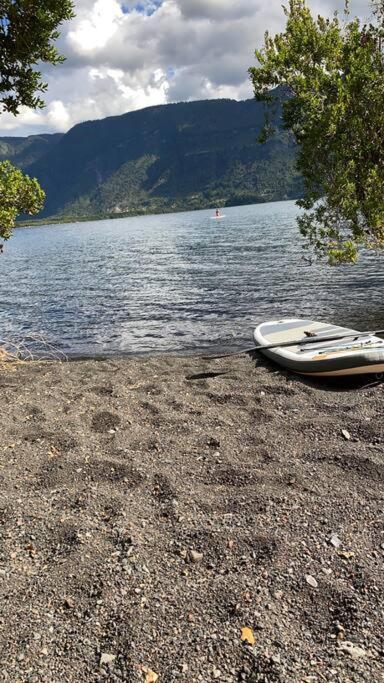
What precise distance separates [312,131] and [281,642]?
44.5 ft

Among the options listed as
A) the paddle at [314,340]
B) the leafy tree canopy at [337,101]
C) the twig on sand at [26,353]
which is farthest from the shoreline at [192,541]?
the leafy tree canopy at [337,101]

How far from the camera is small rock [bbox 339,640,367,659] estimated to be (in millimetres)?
4086

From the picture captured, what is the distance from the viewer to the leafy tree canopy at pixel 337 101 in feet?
44.1

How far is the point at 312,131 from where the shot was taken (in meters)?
13.9

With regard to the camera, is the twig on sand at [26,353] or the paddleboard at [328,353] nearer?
the paddleboard at [328,353]

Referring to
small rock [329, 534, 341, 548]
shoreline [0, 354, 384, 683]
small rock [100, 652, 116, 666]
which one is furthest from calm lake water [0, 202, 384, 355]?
small rock [100, 652, 116, 666]

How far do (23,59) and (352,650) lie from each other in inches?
481

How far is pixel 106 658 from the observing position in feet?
13.5

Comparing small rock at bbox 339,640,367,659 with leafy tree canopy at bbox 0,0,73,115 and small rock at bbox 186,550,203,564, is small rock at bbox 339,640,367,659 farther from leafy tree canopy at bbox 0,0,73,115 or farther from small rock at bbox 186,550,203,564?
leafy tree canopy at bbox 0,0,73,115

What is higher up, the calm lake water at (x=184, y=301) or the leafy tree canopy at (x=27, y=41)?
the leafy tree canopy at (x=27, y=41)

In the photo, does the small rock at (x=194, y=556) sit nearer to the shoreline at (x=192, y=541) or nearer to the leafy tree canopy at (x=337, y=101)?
the shoreline at (x=192, y=541)

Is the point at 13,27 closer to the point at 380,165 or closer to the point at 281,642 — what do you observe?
the point at 380,165

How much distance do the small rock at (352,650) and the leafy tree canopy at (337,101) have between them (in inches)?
479

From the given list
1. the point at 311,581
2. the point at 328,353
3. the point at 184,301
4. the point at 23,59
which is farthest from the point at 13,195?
the point at 184,301
